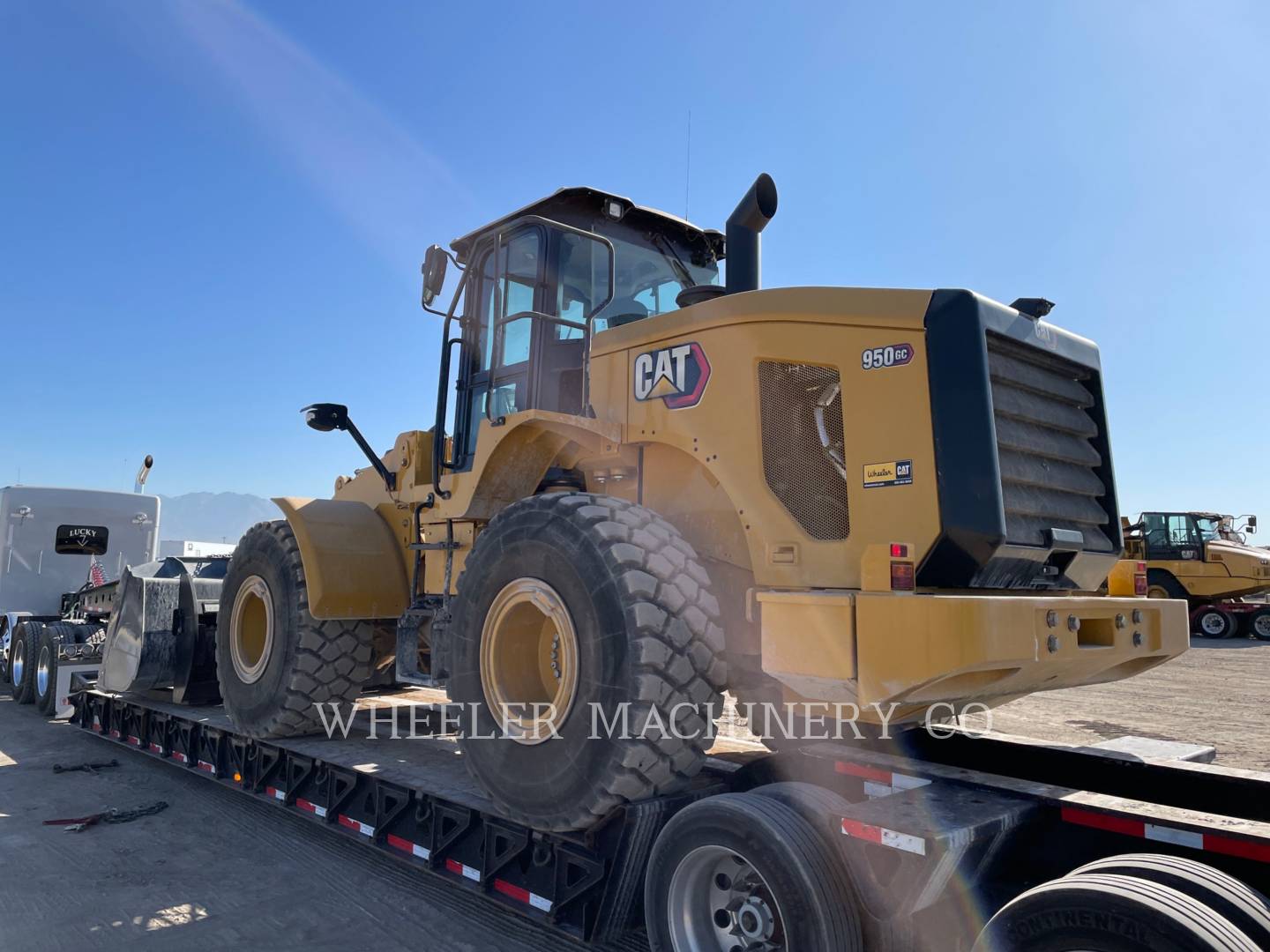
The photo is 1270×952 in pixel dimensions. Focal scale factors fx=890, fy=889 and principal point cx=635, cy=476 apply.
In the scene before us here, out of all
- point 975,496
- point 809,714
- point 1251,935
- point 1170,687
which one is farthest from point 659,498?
point 1170,687

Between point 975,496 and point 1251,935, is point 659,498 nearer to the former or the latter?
point 975,496

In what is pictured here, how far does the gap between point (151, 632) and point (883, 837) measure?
6794 millimetres

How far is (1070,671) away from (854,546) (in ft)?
3.47

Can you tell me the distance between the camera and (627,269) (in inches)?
211

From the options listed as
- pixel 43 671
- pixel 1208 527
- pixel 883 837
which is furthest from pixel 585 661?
pixel 1208 527

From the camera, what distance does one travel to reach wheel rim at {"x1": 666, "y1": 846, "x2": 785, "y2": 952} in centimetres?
307

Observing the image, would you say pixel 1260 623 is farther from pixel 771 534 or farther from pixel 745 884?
pixel 745 884

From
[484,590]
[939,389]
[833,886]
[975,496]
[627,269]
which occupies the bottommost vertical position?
[833,886]

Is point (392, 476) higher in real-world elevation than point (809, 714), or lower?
higher

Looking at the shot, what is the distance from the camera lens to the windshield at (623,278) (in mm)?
5215

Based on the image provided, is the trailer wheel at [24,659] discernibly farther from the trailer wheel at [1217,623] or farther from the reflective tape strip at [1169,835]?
the trailer wheel at [1217,623]

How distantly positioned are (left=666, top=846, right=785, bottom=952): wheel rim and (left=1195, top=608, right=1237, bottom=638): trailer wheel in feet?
72.6

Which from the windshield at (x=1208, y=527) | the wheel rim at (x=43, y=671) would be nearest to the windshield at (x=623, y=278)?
the wheel rim at (x=43, y=671)

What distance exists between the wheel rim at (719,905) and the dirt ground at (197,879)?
1086mm
